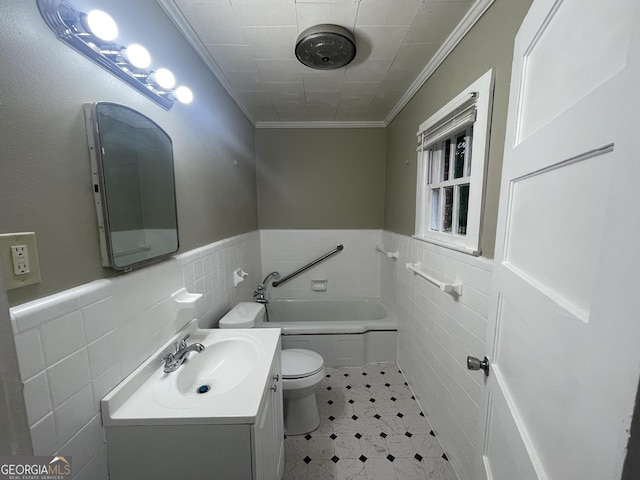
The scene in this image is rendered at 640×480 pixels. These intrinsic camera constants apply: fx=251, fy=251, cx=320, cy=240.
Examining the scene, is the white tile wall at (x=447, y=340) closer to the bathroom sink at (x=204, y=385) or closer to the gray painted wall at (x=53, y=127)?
the bathroom sink at (x=204, y=385)

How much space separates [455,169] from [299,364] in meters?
1.62

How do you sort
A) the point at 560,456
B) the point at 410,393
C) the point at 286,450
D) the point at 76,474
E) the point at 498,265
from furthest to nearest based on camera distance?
the point at 410,393 < the point at 286,450 < the point at 498,265 < the point at 76,474 < the point at 560,456

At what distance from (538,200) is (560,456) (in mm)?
505

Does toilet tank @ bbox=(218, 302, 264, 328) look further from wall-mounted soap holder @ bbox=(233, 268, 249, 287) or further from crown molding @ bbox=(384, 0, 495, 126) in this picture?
crown molding @ bbox=(384, 0, 495, 126)

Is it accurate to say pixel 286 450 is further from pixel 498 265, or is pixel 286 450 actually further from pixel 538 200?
pixel 538 200

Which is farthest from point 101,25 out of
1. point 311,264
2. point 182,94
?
point 311,264

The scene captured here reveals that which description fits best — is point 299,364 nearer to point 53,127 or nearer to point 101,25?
point 53,127

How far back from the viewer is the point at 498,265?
0.81m

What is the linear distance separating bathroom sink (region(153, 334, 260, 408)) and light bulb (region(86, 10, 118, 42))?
1.15 m

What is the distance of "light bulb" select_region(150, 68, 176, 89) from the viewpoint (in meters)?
0.99

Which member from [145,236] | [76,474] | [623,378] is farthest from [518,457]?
[145,236]

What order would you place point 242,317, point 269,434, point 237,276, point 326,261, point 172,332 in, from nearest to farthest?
point 269,434 < point 172,332 < point 242,317 < point 237,276 < point 326,261

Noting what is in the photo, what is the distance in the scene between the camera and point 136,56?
2.83 feet

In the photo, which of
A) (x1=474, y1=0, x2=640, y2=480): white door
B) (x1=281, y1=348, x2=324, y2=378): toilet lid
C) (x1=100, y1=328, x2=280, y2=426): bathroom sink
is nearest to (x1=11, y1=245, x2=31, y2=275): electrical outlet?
(x1=100, y1=328, x2=280, y2=426): bathroom sink
